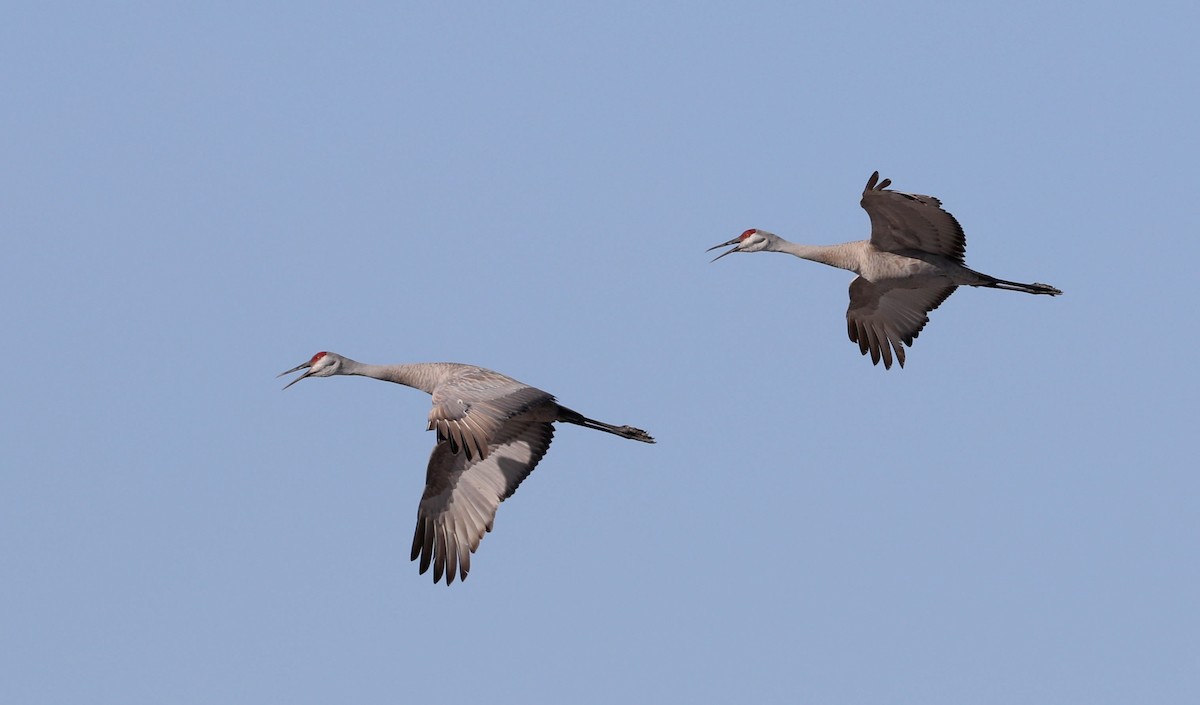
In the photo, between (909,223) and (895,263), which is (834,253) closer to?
(895,263)

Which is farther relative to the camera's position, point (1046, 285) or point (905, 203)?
point (1046, 285)

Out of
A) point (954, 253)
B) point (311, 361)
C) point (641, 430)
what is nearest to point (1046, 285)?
point (954, 253)

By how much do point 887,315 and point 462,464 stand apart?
5483 mm

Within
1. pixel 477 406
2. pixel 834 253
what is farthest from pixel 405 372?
pixel 834 253

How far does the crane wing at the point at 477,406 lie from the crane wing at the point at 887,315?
5.04 meters

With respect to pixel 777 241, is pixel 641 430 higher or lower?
lower

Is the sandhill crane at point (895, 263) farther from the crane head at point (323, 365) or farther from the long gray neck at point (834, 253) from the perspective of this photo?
the crane head at point (323, 365)

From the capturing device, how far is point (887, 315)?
80.2 feet

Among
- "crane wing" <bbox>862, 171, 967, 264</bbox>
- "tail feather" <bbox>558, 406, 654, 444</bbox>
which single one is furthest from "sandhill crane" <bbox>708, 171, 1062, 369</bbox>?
"tail feather" <bbox>558, 406, 654, 444</bbox>

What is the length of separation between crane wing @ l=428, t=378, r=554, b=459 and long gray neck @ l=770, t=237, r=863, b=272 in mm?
4719

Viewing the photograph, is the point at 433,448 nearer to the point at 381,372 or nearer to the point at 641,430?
the point at 381,372

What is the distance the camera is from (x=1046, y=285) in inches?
981

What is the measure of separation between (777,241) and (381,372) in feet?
17.6

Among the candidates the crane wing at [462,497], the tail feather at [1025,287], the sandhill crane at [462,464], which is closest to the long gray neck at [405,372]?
the sandhill crane at [462,464]
